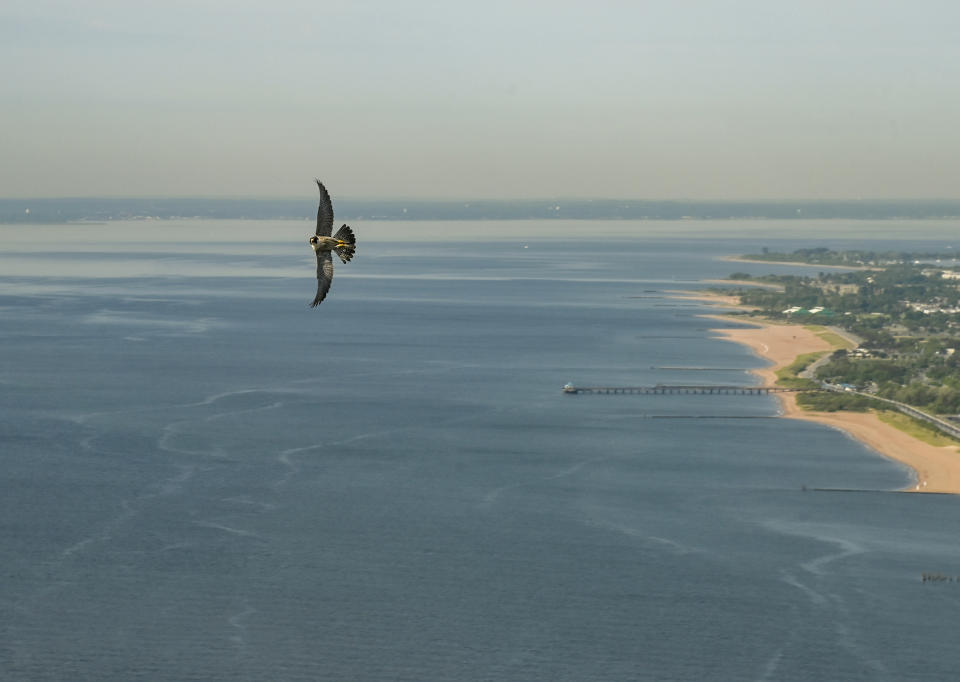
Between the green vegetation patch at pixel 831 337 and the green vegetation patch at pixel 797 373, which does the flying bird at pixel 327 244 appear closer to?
the green vegetation patch at pixel 797 373

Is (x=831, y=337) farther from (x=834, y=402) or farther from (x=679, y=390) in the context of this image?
(x=834, y=402)

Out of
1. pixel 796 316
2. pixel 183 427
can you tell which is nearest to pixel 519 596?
pixel 183 427

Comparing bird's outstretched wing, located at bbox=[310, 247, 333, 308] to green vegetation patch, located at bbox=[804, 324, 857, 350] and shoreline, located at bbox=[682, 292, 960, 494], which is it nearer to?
shoreline, located at bbox=[682, 292, 960, 494]

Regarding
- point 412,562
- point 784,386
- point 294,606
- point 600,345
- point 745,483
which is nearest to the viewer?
point 294,606

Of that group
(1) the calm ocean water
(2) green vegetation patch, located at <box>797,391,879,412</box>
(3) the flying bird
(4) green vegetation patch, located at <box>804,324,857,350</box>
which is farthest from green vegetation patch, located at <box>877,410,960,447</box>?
(3) the flying bird

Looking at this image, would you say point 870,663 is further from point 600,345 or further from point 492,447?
point 600,345

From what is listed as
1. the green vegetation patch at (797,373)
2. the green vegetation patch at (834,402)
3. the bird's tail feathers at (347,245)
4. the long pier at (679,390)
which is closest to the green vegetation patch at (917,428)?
the green vegetation patch at (834,402)
